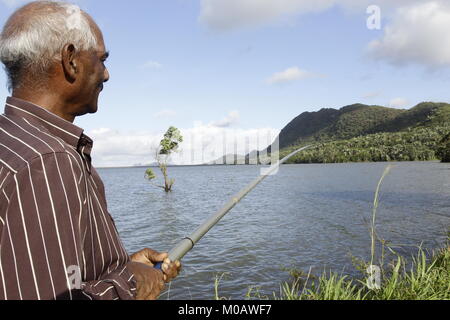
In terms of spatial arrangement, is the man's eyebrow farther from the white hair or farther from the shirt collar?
the shirt collar

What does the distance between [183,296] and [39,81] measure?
12901mm

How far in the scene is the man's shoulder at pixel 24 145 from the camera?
151cm

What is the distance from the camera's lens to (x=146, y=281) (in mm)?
2268

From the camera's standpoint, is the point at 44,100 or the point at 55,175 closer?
the point at 55,175

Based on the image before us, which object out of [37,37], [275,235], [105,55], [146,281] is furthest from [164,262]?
[275,235]

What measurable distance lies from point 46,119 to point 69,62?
347mm

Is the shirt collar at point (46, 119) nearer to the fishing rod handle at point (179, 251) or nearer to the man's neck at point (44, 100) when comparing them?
the man's neck at point (44, 100)

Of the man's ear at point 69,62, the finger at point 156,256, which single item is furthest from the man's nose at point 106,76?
the finger at point 156,256

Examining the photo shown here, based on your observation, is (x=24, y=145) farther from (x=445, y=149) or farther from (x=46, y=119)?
(x=445, y=149)

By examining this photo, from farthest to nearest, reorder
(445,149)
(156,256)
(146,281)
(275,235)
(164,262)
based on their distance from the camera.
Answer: (445,149)
(275,235)
(156,256)
(164,262)
(146,281)

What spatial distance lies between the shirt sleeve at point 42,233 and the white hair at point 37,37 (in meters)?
0.69

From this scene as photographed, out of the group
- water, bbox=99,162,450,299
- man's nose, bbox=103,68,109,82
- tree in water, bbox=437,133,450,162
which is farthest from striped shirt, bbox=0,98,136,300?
tree in water, bbox=437,133,450,162

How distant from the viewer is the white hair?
1.92 metres
